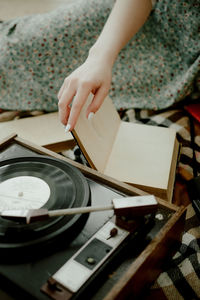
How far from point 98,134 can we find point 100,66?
249mm

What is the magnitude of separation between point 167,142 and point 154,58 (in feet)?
1.81

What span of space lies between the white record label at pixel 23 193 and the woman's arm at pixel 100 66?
7.4 inches

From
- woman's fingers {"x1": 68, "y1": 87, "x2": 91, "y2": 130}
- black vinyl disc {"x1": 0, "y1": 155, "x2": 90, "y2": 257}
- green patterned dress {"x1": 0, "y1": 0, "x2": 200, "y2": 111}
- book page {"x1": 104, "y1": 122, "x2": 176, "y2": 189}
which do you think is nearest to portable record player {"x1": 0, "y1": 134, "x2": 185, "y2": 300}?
black vinyl disc {"x1": 0, "y1": 155, "x2": 90, "y2": 257}

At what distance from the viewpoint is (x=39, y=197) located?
0.73 m

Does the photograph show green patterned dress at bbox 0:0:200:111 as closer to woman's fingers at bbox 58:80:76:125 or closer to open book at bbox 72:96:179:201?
open book at bbox 72:96:179:201

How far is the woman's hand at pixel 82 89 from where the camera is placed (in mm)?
829

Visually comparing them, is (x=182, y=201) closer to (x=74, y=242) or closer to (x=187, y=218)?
(x=187, y=218)

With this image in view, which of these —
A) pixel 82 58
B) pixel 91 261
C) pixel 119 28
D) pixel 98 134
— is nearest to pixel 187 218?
pixel 98 134

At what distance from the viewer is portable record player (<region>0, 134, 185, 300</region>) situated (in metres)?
0.56

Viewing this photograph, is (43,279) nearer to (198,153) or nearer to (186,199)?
(186,199)

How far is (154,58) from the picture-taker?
1511 mm

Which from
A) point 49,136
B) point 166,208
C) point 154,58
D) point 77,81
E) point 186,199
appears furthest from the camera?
point 154,58

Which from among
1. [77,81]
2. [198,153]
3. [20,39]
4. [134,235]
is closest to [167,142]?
[198,153]

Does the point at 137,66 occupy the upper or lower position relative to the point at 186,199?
upper
